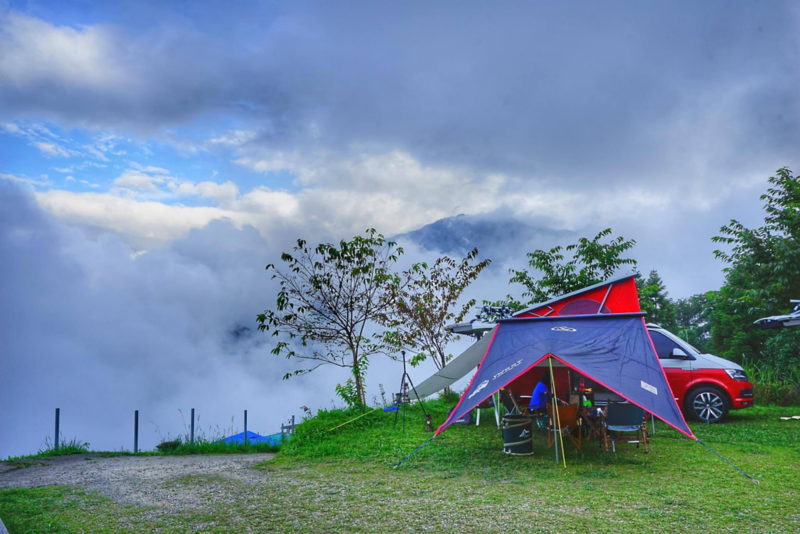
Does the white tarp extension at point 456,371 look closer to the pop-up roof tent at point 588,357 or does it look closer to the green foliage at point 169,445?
the pop-up roof tent at point 588,357

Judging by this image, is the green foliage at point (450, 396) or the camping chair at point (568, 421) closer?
the camping chair at point (568, 421)

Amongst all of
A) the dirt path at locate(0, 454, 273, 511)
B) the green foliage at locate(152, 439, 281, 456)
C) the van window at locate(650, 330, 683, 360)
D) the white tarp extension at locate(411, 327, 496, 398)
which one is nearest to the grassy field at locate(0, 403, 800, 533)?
the dirt path at locate(0, 454, 273, 511)

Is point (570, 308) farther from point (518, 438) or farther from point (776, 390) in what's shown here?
point (776, 390)

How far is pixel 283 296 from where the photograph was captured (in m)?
14.4

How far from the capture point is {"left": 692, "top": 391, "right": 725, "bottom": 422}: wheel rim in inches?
425

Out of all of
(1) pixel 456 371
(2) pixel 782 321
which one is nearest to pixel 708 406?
(2) pixel 782 321

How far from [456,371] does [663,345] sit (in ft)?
12.7

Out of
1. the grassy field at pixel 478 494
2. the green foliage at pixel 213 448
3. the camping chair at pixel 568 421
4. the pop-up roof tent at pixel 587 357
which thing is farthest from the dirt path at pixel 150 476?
the camping chair at pixel 568 421

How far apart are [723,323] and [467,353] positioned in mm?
20367

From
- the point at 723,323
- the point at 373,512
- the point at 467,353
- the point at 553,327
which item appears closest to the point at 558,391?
Result: the point at 467,353

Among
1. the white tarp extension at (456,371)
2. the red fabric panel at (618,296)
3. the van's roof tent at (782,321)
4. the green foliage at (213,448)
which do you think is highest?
the red fabric panel at (618,296)

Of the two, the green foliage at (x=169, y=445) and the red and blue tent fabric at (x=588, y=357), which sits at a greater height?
the red and blue tent fabric at (x=588, y=357)

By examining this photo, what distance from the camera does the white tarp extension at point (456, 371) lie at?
11727 mm

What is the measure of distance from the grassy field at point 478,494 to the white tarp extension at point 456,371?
2.29 m
